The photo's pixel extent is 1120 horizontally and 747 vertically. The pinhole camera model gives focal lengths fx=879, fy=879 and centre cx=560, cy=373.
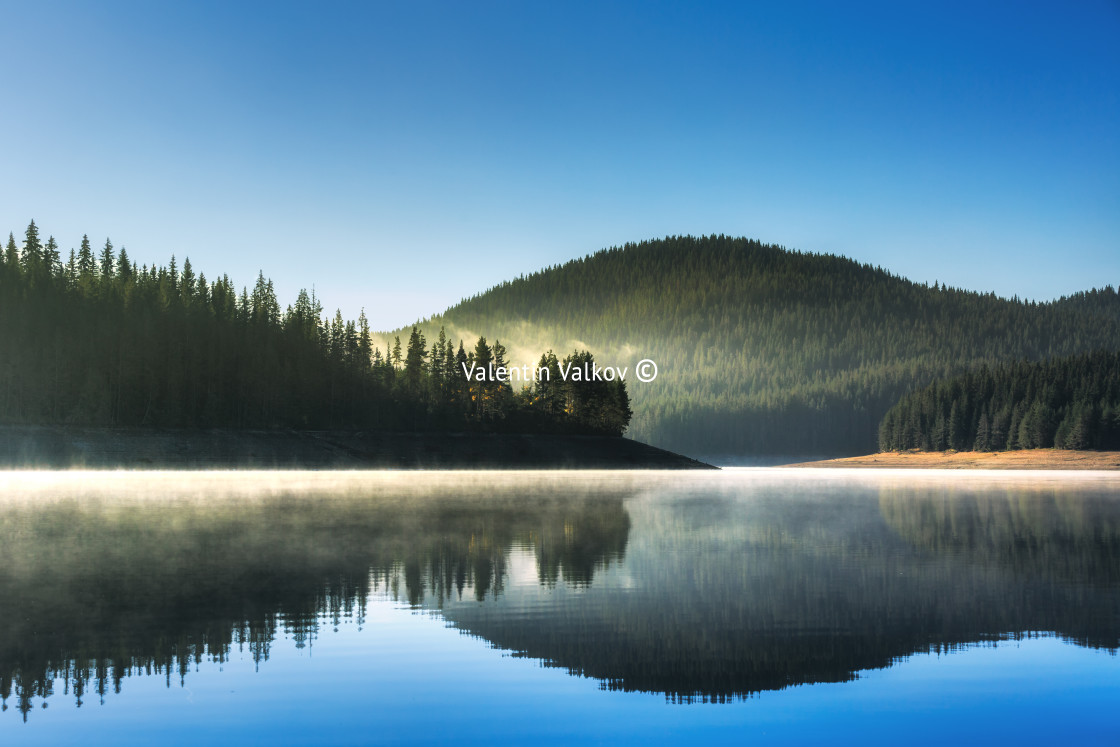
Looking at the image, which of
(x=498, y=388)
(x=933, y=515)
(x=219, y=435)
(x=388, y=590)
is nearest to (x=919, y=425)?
(x=498, y=388)

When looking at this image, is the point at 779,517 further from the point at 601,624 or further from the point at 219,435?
the point at 219,435

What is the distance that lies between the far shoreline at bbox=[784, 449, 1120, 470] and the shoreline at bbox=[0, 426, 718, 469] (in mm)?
56670

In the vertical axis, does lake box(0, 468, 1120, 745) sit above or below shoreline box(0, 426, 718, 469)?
below

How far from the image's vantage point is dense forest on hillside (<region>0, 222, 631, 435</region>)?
10306cm

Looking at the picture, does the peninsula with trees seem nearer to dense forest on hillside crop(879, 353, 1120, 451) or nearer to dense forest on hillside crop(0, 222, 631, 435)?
dense forest on hillside crop(0, 222, 631, 435)

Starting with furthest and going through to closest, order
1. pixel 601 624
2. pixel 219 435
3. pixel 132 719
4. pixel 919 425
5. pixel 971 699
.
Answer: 1. pixel 919 425
2. pixel 219 435
3. pixel 601 624
4. pixel 971 699
5. pixel 132 719

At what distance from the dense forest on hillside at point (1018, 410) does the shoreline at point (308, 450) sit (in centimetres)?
6339

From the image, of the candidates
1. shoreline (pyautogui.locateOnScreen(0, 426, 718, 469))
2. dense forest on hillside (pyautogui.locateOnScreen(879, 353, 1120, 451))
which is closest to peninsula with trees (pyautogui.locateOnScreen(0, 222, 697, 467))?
shoreline (pyautogui.locateOnScreen(0, 426, 718, 469))

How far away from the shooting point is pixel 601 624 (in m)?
15.4

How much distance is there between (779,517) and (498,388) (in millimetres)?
96793

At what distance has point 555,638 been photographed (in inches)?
567

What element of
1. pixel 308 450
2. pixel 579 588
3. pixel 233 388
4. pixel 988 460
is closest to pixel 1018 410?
pixel 988 460

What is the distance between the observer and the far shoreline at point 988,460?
451 feet

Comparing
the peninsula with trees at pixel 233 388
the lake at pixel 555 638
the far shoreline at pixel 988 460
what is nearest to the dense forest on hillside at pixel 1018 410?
the far shoreline at pixel 988 460
